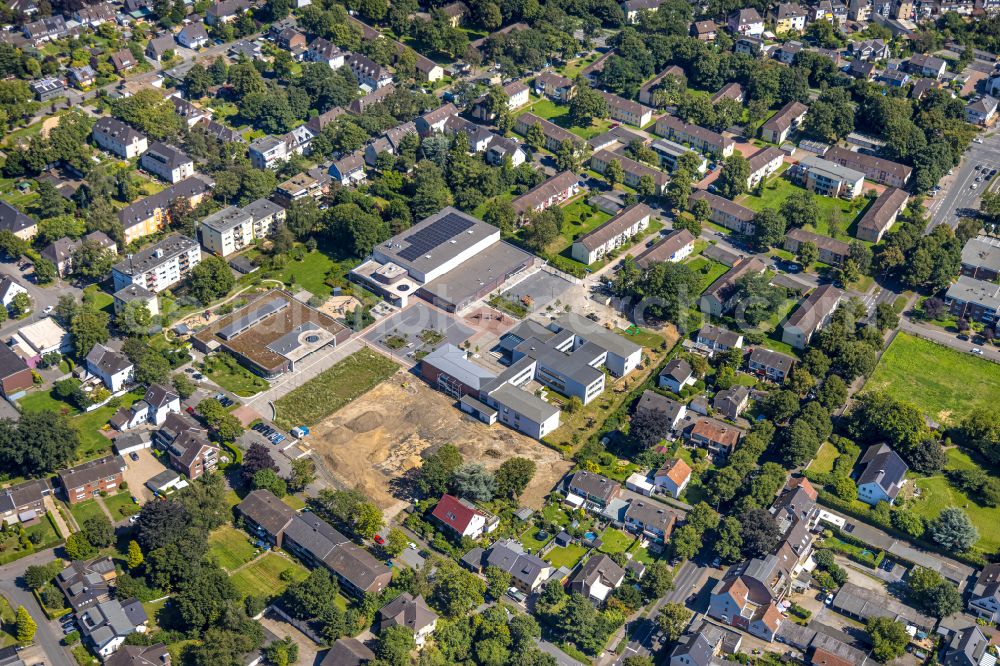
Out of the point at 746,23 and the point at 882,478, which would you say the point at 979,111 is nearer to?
the point at 746,23

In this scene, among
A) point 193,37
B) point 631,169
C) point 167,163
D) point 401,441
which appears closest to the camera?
point 401,441

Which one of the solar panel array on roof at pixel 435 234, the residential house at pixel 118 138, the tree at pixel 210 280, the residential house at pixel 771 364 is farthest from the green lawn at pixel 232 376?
the residential house at pixel 771 364

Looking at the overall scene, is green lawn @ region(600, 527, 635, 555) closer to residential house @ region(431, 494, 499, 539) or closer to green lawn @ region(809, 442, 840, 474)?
residential house @ region(431, 494, 499, 539)

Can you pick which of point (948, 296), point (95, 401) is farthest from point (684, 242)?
point (95, 401)

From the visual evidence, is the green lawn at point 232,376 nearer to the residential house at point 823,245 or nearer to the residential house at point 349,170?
the residential house at point 349,170

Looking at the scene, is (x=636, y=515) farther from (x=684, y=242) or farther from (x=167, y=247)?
(x=167, y=247)

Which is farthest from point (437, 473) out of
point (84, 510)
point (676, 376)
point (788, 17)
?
point (788, 17)
